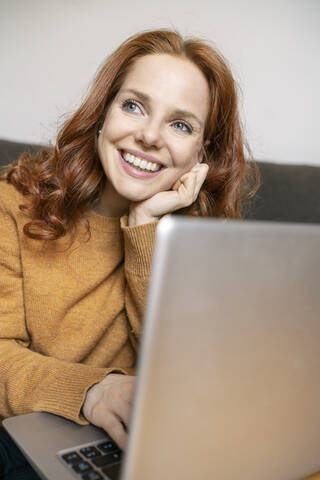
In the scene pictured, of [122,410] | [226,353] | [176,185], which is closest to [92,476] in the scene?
[122,410]

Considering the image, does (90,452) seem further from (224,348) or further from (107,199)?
(107,199)

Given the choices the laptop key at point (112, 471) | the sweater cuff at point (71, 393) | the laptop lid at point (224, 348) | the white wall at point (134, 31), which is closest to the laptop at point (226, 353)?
the laptop lid at point (224, 348)

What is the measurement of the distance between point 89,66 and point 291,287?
4.74 feet

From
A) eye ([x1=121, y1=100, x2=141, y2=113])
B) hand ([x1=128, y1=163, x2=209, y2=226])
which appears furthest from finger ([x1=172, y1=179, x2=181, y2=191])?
eye ([x1=121, y1=100, x2=141, y2=113])

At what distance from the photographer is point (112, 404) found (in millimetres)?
786

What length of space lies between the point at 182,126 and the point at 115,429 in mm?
720

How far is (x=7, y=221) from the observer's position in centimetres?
115

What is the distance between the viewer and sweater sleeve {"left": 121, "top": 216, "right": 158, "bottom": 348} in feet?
3.65

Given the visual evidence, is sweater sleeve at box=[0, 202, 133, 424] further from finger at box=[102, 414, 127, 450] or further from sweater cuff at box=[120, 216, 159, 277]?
sweater cuff at box=[120, 216, 159, 277]

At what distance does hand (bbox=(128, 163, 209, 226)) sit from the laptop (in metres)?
0.68

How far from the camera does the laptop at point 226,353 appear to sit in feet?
1.39

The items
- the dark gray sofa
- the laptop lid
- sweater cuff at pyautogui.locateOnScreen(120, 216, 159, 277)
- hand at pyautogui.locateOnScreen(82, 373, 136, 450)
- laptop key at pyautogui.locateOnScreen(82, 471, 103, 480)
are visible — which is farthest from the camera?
the dark gray sofa

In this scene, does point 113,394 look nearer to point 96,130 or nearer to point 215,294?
point 215,294

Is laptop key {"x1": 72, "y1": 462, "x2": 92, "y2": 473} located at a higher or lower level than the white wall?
lower
